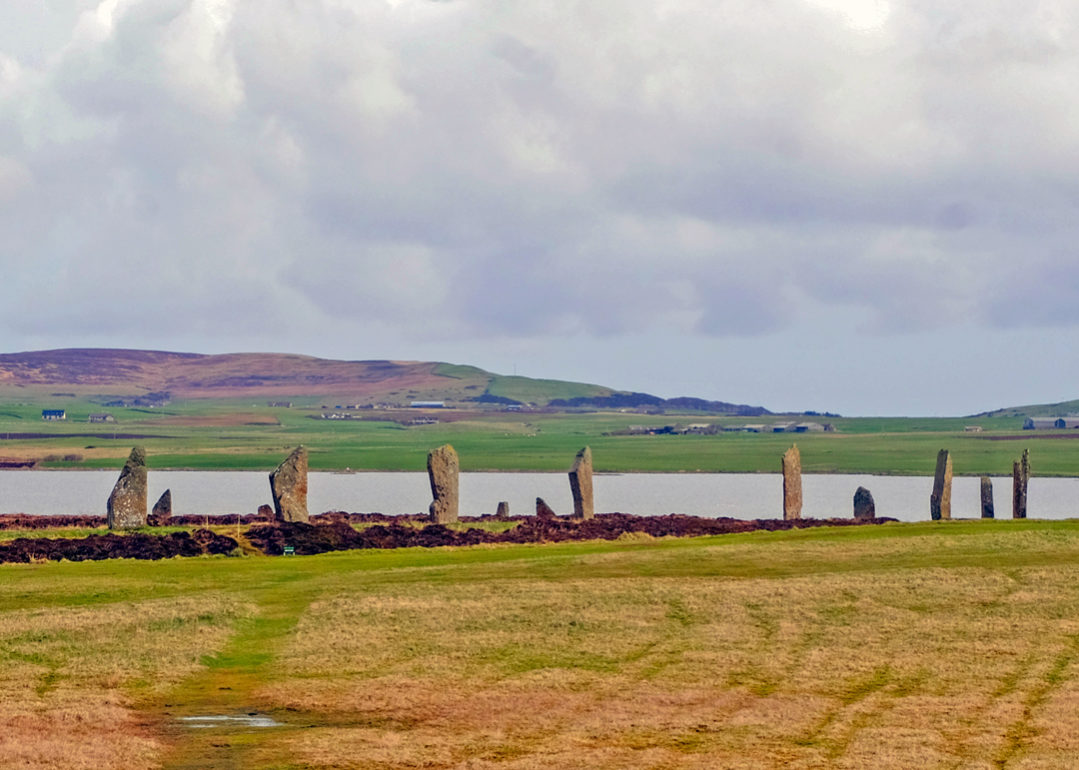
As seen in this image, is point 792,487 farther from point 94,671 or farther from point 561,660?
point 94,671

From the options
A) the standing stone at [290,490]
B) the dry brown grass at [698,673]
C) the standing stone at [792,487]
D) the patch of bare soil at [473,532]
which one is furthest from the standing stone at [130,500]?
the standing stone at [792,487]

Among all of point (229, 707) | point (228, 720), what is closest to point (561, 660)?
point (229, 707)

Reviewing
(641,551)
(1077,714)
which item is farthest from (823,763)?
(641,551)

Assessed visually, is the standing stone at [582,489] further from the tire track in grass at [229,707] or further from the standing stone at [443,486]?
the tire track in grass at [229,707]

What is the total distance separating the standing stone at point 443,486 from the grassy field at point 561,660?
53.2ft

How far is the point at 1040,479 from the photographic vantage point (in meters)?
111

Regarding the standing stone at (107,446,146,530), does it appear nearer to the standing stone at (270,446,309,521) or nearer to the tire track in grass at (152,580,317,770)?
the standing stone at (270,446,309,521)

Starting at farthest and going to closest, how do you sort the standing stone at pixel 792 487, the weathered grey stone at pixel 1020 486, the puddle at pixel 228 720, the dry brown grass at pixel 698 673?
the standing stone at pixel 792 487
the weathered grey stone at pixel 1020 486
the puddle at pixel 228 720
the dry brown grass at pixel 698 673

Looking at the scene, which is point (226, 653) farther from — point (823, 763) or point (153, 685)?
point (823, 763)

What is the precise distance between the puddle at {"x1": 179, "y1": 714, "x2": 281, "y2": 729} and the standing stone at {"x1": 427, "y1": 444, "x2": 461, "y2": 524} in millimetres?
34024

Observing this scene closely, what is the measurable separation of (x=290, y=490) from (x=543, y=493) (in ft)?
136

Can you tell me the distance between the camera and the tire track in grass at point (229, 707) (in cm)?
2044

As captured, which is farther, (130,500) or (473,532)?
(130,500)

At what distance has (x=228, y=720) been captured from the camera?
892 inches
